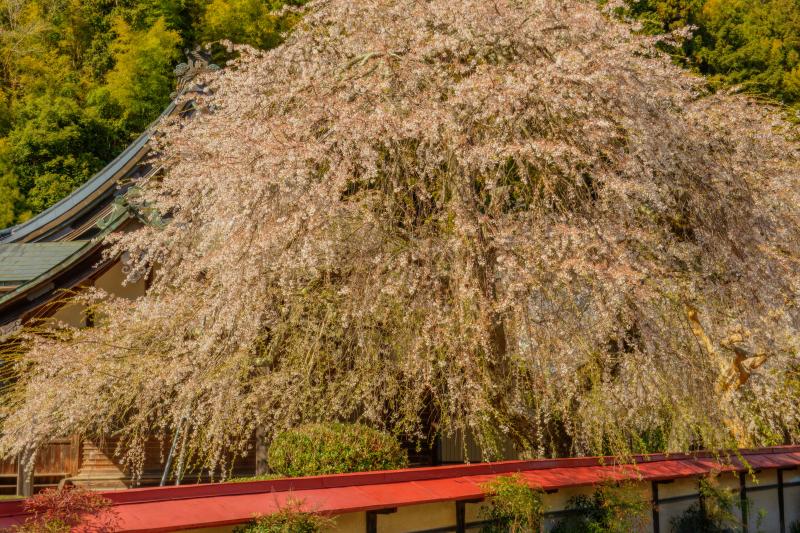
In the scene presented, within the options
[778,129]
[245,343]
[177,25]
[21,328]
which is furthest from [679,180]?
[177,25]

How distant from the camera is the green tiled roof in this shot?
1438 centimetres

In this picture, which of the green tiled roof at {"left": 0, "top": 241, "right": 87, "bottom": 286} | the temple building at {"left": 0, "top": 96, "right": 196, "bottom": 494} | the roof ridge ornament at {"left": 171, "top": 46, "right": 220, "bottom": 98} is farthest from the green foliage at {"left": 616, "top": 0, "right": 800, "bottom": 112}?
the green tiled roof at {"left": 0, "top": 241, "right": 87, "bottom": 286}

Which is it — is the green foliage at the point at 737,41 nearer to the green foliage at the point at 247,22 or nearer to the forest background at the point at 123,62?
the forest background at the point at 123,62

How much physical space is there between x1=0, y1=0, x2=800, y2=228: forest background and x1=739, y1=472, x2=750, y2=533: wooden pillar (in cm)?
1770

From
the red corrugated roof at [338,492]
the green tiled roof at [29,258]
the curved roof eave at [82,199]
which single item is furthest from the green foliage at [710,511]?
the curved roof eave at [82,199]

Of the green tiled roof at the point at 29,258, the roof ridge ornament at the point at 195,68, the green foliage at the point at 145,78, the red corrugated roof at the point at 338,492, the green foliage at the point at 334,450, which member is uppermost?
the green foliage at the point at 145,78

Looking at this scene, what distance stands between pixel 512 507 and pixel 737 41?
97.1 ft

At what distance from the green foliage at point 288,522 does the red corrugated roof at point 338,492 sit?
0.27ft

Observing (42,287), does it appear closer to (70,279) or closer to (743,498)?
(70,279)

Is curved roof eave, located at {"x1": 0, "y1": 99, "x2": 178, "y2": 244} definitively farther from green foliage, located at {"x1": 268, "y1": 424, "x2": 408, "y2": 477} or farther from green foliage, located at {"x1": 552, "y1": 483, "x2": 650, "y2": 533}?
green foliage, located at {"x1": 552, "y1": 483, "x2": 650, "y2": 533}

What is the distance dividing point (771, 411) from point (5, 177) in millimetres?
26373

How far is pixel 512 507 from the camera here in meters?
7.70

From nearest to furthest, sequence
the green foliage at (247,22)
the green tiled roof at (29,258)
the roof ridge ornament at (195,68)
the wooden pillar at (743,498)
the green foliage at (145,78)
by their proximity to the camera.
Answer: the wooden pillar at (743,498)
the green tiled roof at (29,258)
the roof ridge ornament at (195,68)
the green foliage at (145,78)
the green foliage at (247,22)

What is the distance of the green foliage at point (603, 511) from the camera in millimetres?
8859
